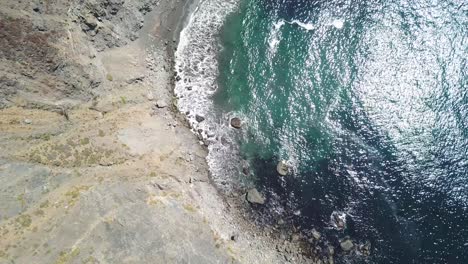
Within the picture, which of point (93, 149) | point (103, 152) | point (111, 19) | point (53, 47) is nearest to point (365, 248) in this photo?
point (103, 152)

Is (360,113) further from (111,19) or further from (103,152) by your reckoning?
(111,19)

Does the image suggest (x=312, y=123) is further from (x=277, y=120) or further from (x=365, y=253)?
(x=365, y=253)

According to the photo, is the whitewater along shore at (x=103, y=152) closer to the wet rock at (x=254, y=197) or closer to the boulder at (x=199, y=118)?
the wet rock at (x=254, y=197)

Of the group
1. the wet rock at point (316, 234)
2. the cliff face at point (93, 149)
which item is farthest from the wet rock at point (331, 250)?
the cliff face at point (93, 149)

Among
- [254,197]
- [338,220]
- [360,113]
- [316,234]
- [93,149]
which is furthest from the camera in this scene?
[360,113]

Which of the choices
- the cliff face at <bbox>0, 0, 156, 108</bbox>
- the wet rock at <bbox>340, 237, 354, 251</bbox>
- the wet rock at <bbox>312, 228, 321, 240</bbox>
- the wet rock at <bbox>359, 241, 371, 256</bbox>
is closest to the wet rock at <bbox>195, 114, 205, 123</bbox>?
the cliff face at <bbox>0, 0, 156, 108</bbox>

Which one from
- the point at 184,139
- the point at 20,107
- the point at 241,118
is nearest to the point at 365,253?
the point at 241,118
